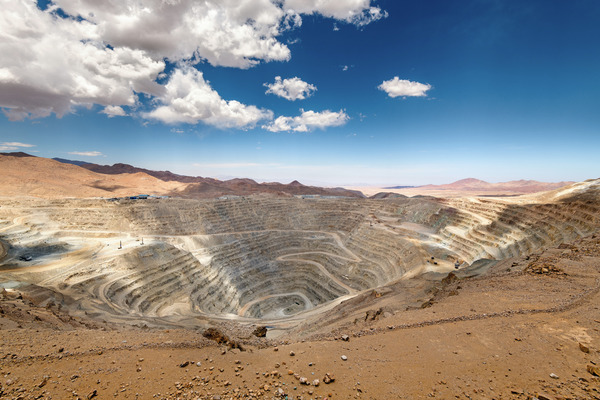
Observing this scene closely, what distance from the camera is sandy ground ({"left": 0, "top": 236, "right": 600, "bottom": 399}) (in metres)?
6.88

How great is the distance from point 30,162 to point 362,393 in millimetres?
154957

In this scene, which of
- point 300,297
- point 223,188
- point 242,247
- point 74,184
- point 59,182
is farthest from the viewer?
point 223,188

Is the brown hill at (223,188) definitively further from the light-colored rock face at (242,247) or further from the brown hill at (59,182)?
the light-colored rock face at (242,247)

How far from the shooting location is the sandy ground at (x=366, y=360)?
22.6ft

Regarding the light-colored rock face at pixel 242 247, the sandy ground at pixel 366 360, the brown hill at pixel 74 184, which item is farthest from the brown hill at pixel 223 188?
the sandy ground at pixel 366 360

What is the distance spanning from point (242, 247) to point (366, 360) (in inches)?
1811

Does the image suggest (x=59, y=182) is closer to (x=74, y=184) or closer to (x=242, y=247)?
(x=74, y=184)

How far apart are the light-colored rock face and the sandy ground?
603 inches

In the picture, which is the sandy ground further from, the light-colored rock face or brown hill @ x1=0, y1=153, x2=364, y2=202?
brown hill @ x1=0, y1=153, x2=364, y2=202

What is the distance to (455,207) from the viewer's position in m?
52.0

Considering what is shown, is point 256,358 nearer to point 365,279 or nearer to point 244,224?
point 365,279

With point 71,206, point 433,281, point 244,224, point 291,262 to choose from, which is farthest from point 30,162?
point 433,281

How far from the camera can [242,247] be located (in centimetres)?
5184

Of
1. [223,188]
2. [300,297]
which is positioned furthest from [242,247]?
[223,188]
